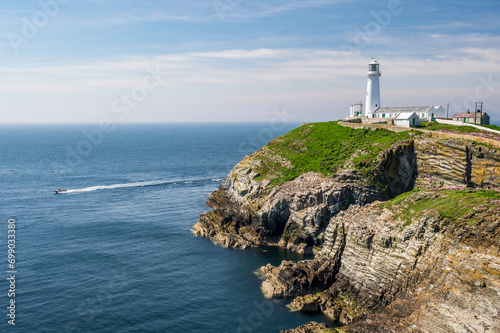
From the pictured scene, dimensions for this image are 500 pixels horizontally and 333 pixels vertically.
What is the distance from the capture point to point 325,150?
252 feet

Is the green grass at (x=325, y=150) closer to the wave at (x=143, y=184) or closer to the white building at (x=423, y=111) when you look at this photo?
the white building at (x=423, y=111)

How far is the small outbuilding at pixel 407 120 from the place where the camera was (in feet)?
247

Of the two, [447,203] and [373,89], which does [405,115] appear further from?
[447,203]

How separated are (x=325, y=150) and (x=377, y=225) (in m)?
32.7

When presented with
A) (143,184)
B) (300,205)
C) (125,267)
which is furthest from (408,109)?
(143,184)

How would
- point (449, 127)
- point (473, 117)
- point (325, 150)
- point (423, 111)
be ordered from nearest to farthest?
point (449, 127) → point (325, 150) → point (473, 117) → point (423, 111)

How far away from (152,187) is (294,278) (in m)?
67.9

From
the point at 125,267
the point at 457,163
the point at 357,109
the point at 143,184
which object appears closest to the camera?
the point at 125,267

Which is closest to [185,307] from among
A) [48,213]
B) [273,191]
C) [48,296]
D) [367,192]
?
[48,296]

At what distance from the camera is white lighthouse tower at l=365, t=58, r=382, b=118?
91938mm

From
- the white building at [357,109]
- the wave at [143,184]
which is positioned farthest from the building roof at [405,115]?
the wave at [143,184]

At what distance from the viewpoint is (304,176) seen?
69.0 metres

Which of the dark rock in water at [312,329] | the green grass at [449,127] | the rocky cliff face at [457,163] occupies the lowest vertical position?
the dark rock in water at [312,329]

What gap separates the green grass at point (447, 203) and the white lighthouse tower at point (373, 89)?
47866mm
